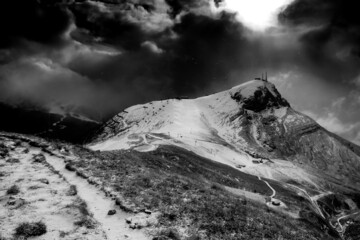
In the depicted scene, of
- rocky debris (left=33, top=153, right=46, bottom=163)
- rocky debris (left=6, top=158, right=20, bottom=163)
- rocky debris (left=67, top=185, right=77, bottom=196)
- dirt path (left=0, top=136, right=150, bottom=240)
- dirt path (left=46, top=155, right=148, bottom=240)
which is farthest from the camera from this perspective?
rocky debris (left=33, top=153, right=46, bottom=163)

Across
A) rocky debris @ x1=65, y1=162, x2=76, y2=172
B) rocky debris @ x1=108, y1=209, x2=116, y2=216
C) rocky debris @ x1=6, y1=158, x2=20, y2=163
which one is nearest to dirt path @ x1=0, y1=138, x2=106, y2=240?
rocky debris @ x1=6, y1=158, x2=20, y2=163

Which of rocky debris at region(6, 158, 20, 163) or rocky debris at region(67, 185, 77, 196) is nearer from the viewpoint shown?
rocky debris at region(67, 185, 77, 196)

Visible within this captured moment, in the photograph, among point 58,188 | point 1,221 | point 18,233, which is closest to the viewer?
point 18,233

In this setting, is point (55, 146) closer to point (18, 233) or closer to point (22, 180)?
point (22, 180)

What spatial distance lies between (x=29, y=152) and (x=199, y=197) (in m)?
22.7

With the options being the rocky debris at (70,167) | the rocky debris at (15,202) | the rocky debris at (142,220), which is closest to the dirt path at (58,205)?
the rocky debris at (142,220)

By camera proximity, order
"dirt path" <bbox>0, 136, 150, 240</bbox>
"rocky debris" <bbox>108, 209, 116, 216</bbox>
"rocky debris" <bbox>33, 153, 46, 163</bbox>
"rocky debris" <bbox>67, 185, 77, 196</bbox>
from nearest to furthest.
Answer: "dirt path" <bbox>0, 136, 150, 240</bbox> → "rocky debris" <bbox>108, 209, 116, 216</bbox> → "rocky debris" <bbox>67, 185, 77, 196</bbox> → "rocky debris" <bbox>33, 153, 46, 163</bbox>

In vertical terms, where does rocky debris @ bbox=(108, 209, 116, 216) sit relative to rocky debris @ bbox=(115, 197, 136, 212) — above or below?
below

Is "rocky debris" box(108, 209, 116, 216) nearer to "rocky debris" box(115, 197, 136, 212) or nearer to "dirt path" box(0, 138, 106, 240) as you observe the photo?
"rocky debris" box(115, 197, 136, 212)

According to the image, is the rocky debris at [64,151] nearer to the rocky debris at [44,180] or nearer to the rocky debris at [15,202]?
the rocky debris at [44,180]

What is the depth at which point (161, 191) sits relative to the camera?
997 inches

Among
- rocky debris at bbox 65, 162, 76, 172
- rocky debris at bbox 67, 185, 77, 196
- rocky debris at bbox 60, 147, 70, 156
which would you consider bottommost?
rocky debris at bbox 67, 185, 77, 196

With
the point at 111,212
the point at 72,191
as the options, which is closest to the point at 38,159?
the point at 72,191

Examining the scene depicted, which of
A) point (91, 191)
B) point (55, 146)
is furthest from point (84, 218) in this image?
point (55, 146)
